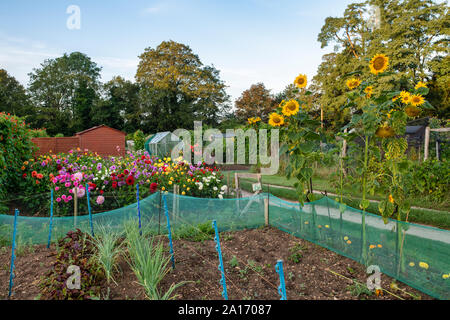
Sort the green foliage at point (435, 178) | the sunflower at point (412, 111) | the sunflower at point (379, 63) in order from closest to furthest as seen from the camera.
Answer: the sunflower at point (412, 111) < the sunflower at point (379, 63) < the green foliage at point (435, 178)

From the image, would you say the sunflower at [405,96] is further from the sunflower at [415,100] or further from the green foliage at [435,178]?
the green foliage at [435,178]

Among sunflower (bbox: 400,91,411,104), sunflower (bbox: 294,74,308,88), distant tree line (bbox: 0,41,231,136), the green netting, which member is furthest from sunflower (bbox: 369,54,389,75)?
distant tree line (bbox: 0,41,231,136)

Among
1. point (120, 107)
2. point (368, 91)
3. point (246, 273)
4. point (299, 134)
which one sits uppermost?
point (120, 107)

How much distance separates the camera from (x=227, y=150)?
535 inches

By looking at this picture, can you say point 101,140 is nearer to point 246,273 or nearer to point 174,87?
point 174,87

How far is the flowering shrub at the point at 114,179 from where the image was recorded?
4.74 m

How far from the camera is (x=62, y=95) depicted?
96.4 ft

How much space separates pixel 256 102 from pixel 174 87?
876 centimetres

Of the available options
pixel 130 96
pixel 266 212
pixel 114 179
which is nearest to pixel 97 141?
pixel 130 96

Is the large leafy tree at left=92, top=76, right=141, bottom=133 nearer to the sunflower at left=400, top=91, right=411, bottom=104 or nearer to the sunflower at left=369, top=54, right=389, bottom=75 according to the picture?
the sunflower at left=369, top=54, right=389, bottom=75

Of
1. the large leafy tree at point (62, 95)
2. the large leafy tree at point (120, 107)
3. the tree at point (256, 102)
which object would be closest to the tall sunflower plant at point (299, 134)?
the large leafy tree at point (120, 107)

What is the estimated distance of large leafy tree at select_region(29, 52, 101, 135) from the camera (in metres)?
27.4

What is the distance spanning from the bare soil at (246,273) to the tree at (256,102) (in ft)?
87.8

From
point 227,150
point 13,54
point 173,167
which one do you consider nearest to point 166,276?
point 173,167
